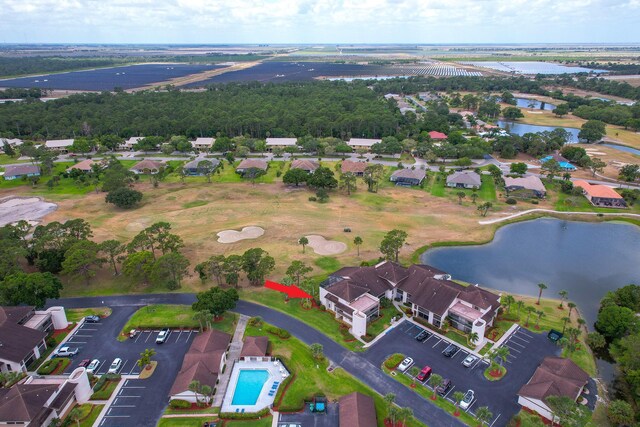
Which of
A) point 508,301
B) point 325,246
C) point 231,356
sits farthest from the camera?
point 325,246

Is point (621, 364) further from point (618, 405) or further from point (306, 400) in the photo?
point (306, 400)

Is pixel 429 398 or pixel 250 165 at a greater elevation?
pixel 250 165

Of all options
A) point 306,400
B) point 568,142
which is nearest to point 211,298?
point 306,400

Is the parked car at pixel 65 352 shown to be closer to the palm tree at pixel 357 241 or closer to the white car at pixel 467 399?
the palm tree at pixel 357 241

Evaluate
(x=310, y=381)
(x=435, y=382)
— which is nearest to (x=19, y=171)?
(x=310, y=381)

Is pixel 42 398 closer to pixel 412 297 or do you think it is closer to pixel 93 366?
pixel 93 366

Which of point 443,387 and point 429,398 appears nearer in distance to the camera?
point 429,398
